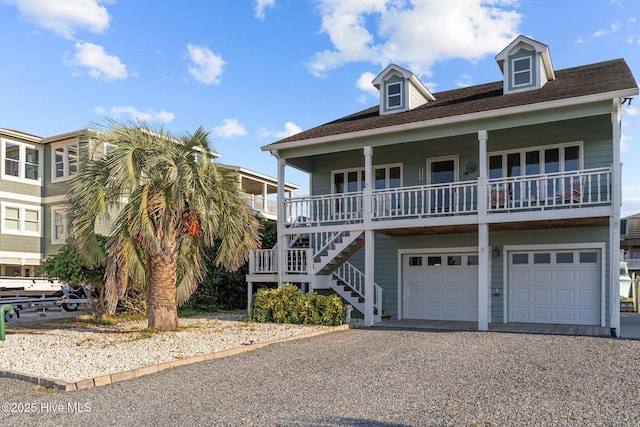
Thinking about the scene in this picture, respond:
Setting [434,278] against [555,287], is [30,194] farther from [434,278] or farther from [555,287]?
[555,287]

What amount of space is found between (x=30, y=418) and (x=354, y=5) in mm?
12157

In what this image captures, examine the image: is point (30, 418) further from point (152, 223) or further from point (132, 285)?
point (132, 285)

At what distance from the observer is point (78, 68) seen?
610 inches

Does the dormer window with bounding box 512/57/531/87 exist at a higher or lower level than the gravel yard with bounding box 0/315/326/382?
higher

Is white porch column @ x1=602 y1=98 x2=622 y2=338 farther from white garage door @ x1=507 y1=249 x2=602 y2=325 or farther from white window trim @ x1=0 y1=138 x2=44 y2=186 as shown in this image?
white window trim @ x1=0 y1=138 x2=44 y2=186

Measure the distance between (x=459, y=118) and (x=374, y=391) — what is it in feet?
28.5

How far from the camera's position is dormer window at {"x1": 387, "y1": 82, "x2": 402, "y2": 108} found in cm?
1680

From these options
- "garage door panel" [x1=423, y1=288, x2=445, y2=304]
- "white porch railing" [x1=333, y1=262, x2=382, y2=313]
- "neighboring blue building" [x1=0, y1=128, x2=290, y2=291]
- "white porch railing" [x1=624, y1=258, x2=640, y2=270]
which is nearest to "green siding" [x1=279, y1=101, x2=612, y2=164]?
"white porch railing" [x1=333, y1=262, x2=382, y2=313]

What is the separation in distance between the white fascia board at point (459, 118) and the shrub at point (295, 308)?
14.1ft

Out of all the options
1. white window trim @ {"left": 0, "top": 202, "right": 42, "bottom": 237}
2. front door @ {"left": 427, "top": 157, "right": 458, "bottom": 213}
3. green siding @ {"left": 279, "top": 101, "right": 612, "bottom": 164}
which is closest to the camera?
green siding @ {"left": 279, "top": 101, "right": 612, "bottom": 164}

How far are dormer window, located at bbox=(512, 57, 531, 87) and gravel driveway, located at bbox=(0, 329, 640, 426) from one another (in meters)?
8.07

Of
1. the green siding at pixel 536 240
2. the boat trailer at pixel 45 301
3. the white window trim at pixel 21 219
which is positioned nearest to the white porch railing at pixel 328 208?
the green siding at pixel 536 240

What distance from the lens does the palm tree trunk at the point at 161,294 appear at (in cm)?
1170

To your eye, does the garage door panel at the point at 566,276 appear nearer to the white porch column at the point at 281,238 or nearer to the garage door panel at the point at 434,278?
the garage door panel at the point at 434,278
